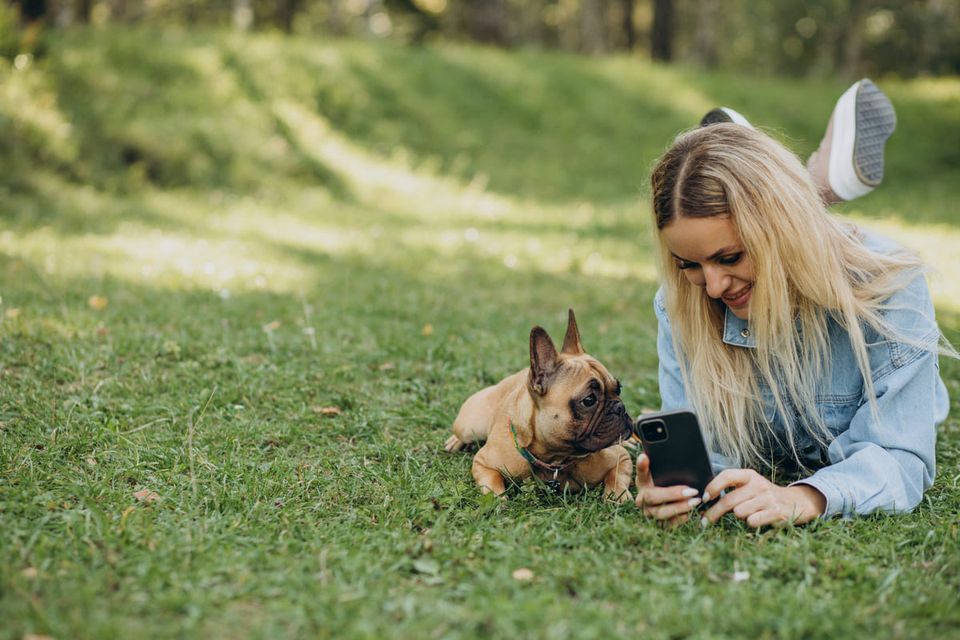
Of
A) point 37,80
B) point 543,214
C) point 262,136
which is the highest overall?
point 37,80

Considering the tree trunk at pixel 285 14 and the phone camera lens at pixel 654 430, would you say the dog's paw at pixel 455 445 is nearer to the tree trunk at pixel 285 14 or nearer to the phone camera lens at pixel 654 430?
the phone camera lens at pixel 654 430

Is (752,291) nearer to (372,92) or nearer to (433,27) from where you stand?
(372,92)

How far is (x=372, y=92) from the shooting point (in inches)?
629

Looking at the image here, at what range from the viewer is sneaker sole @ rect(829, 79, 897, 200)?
4344 mm

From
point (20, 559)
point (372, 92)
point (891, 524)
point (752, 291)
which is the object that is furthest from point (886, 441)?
point (372, 92)

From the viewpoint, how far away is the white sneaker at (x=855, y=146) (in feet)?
14.3

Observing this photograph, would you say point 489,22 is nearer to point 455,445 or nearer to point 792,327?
point 455,445

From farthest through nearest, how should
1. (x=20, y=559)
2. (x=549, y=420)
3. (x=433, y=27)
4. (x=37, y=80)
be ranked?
(x=433, y=27), (x=37, y=80), (x=549, y=420), (x=20, y=559)

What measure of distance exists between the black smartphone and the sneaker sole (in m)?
1.87

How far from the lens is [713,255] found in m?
3.35

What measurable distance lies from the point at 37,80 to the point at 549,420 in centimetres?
1039

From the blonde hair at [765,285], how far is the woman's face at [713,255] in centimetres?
4

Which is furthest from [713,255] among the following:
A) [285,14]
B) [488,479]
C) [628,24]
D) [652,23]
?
[285,14]

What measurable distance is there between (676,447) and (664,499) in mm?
218
